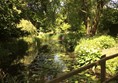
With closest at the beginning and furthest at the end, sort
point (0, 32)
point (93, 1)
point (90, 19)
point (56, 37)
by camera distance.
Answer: point (0, 32), point (93, 1), point (90, 19), point (56, 37)

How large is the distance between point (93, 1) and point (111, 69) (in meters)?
14.6

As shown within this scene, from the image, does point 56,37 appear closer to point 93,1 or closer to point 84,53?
point 93,1

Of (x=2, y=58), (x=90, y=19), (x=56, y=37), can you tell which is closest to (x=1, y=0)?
(x=2, y=58)

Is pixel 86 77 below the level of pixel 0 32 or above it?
below

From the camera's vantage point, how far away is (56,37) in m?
44.3

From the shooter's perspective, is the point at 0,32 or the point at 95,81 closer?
the point at 95,81

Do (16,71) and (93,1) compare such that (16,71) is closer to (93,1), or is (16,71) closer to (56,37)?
(93,1)

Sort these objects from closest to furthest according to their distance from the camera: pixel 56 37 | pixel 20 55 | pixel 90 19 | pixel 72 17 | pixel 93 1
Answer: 1. pixel 20 55
2. pixel 93 1
3. pixel 90 19
4. pixel 72 17
5. pixel 56 37

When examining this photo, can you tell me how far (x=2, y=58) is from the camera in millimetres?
12344

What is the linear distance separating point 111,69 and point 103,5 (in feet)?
48.3

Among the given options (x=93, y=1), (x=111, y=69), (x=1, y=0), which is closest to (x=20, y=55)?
(x=1, y=0)

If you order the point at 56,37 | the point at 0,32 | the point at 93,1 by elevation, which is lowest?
the point at 56,37

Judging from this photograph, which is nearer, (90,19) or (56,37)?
(90,19)

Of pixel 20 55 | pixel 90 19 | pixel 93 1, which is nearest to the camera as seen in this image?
pixel 20 55
